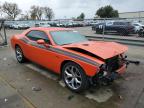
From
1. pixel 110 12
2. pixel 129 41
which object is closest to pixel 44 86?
pixel 129 41

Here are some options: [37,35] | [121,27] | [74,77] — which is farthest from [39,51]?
[121,27]

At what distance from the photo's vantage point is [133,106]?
376 centimetres

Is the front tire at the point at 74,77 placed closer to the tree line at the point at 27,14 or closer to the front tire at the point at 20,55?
the front tire at the point at 20,55

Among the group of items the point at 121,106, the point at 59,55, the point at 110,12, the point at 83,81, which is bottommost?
the point at 121,106

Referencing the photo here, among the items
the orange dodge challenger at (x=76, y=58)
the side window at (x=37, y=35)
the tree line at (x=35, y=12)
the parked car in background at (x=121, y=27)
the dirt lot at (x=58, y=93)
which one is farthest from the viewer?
the tree line at (x=35, y=12)

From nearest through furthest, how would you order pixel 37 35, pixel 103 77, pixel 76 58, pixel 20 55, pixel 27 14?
pixel 103 77 < pixel 76 58 < pixel 37 35 < pixel 20 55 < pixel 27 14

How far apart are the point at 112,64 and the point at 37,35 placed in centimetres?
278

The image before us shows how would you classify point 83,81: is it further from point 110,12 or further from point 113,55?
point 110,12

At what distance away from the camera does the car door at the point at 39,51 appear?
515 centimetres

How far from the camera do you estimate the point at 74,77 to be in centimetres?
446

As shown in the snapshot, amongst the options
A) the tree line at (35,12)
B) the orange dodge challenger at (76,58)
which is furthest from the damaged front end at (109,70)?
the tree line at (35,12)

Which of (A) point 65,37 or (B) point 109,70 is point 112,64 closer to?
(B) point 109,70

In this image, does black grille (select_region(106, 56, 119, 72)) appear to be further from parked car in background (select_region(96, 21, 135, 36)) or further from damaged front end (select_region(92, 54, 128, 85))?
parked car in background (select_region(96, 21, 135, 36))

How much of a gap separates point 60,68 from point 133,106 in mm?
2034
